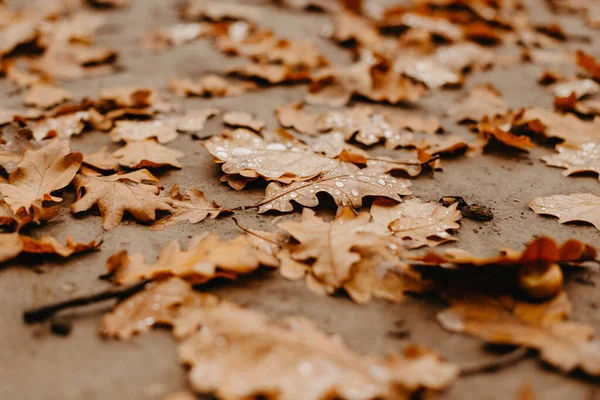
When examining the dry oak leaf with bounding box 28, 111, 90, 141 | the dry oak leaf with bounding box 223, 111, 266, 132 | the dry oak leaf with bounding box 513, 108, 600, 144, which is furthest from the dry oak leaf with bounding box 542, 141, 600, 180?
the dry oak leaf with bounding box 28, 111, 90, 141

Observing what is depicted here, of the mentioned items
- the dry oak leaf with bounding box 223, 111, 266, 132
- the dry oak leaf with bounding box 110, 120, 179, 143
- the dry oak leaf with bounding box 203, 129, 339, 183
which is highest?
the dry oak leaf with bounding box 203, 129, 339, 183

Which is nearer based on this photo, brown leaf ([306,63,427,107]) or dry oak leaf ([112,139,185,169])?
dry oak leaf ([112,139,185,169])

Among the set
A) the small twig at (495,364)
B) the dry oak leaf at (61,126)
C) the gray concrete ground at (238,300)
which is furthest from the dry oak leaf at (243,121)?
the small twig at (495,364)

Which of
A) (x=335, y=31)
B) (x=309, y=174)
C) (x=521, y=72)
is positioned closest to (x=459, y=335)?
(x=309, y=174)

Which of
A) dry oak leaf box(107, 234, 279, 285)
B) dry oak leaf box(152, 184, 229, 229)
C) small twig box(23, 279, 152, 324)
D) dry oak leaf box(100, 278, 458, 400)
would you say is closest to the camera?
dry oak leaf box(100, 278, 458, 400)

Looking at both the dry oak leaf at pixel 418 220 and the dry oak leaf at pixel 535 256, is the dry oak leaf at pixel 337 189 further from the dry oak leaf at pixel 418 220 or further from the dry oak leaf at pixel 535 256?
the dry oak leaf at pixel 535 256

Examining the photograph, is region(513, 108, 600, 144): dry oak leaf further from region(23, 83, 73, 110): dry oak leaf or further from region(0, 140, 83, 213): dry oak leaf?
region(23, 83, 73, 110): dry oak leaf

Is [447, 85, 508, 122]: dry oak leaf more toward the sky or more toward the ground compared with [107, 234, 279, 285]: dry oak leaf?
more toward the sky

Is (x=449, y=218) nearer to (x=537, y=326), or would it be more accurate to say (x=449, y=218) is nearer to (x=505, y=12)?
(x=537, y=326)
